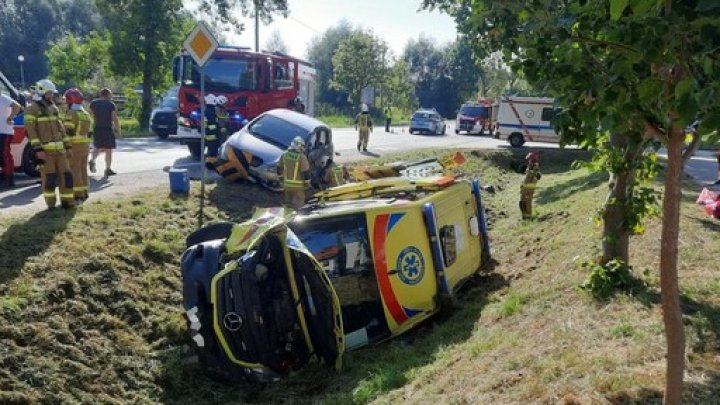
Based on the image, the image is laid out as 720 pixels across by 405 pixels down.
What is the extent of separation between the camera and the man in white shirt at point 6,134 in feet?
32.3

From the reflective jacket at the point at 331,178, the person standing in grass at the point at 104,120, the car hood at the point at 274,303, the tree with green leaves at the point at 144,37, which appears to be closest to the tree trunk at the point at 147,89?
the tree with green leaves at the point at 144,37

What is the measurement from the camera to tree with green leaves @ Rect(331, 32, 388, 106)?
2338 inches

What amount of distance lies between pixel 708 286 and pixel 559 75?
4.21 meters

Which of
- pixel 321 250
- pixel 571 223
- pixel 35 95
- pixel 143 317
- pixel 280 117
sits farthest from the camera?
pixel 280 117

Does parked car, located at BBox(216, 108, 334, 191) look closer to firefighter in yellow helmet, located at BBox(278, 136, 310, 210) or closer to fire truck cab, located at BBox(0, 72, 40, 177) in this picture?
firefighter in yellow helmet, located at BBox(278, 136, 310, 210)

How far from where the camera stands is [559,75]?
2.97 metres

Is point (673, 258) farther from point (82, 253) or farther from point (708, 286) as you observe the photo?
point (82, 253)

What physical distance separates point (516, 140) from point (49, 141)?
21417 mm

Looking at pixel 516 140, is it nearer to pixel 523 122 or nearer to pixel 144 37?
pixel 523 122

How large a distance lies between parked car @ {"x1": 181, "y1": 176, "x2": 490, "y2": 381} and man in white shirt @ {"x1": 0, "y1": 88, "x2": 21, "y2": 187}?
4.62 metres

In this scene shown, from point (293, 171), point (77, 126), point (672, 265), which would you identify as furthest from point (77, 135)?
point (672, 265)

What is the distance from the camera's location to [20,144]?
10.8 m

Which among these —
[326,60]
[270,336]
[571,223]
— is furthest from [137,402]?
[326,60]

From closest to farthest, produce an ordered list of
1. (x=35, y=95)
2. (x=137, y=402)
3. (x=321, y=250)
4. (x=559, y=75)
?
(x=559, y=75) < (x=137, y=402) < (x=321, y=250) < (x=35, y=95)
